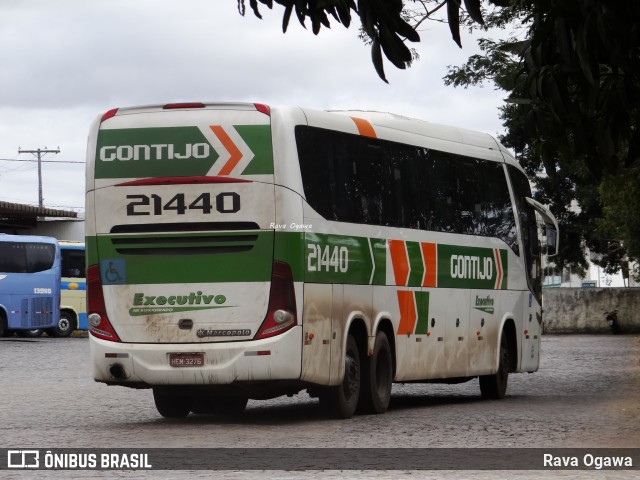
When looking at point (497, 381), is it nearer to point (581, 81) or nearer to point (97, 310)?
point (97, 310)

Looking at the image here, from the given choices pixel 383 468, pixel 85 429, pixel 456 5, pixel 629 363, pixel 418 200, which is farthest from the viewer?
pixel 629 363

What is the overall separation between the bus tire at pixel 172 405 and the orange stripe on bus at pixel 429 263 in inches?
138

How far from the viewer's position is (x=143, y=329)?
1598 cm

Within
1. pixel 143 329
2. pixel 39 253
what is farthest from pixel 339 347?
pixel 39 253

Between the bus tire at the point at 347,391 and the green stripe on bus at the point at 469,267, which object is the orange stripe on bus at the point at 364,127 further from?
the bus tire at the point at 347,391

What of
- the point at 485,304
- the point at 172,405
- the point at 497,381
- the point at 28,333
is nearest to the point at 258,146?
the point at 172,405

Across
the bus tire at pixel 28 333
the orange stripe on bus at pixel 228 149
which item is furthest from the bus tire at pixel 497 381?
the bus tire at pixel 28 333

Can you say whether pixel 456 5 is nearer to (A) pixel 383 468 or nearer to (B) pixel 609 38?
(B) pixel 609 38

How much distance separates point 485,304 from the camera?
21.0 metres

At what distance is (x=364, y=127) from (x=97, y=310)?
388 cm

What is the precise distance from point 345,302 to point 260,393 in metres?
1.55

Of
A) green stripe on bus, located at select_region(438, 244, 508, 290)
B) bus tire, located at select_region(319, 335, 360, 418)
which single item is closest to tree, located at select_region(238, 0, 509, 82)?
bus tire, located at select_region(319, 335, 360, 418)

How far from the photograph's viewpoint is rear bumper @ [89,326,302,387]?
15547 millimetres

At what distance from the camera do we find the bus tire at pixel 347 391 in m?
16.6
